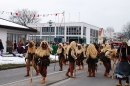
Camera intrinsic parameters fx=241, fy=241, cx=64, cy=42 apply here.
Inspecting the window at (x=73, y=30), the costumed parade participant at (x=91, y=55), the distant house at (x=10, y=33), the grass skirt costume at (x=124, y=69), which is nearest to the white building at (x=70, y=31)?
the window at (x=73, y=30)

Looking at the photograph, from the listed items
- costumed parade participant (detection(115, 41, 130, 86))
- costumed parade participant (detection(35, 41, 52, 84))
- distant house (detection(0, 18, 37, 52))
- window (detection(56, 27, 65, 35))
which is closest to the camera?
costumed parade participant (detection(115, 41, 130, 86))

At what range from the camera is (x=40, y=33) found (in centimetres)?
7738

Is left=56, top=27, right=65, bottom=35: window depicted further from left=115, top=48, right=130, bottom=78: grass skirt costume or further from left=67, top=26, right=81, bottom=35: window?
left=115, top=48, right=130, bottom=78: grass skirt costume

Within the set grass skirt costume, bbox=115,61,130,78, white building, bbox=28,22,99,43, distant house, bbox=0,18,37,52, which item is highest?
white building, bbox=28,22,99,43

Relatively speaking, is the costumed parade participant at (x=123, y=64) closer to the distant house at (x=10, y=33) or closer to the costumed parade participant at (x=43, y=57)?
the costumed parade participant at (x=43, y=57)

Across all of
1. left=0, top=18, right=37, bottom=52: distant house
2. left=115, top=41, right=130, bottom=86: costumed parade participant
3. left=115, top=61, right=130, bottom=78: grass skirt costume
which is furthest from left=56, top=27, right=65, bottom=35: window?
left=115, top=61, right=130, bottom=78: grass skirt costume

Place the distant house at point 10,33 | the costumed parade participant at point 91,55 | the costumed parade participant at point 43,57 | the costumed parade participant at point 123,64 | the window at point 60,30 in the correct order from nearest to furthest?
the costumed parade participant at point 123,64
the costumed parade participant at point 43,57
the costumed parade participant at point 91,55
the distant house at point 10,33
the window at point 60,30

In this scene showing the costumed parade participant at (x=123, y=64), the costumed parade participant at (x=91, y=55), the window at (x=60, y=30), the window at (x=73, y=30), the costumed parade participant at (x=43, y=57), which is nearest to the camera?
the costumed parade participant at (x=123, y=64)

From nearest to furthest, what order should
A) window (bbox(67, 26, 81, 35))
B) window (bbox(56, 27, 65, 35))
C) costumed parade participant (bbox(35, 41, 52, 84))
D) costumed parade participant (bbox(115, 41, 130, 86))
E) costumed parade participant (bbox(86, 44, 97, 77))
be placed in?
costumed parade participant (bbox(115, 41, 130, 86)) → costumed parade participant (bbox(35, 41, 52, 84)) → costumed parade participant (bbox(86, 44, 97, 77)) → window (bbox(67, 26, 81, 35)) → window (bbox(56, 27, 65, 35))

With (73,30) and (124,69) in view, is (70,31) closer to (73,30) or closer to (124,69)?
(73,30)

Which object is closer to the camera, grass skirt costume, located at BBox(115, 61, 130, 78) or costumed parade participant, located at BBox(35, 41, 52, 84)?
grass skirt costume, located at BBox(115, 61, 130, 78)

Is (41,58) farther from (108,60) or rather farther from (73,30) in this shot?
(73,30)

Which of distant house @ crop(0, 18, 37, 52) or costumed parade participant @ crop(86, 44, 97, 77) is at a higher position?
distant house @ crop(0, 18, 37, 52)

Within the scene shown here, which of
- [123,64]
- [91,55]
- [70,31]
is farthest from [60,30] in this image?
[123,64]
